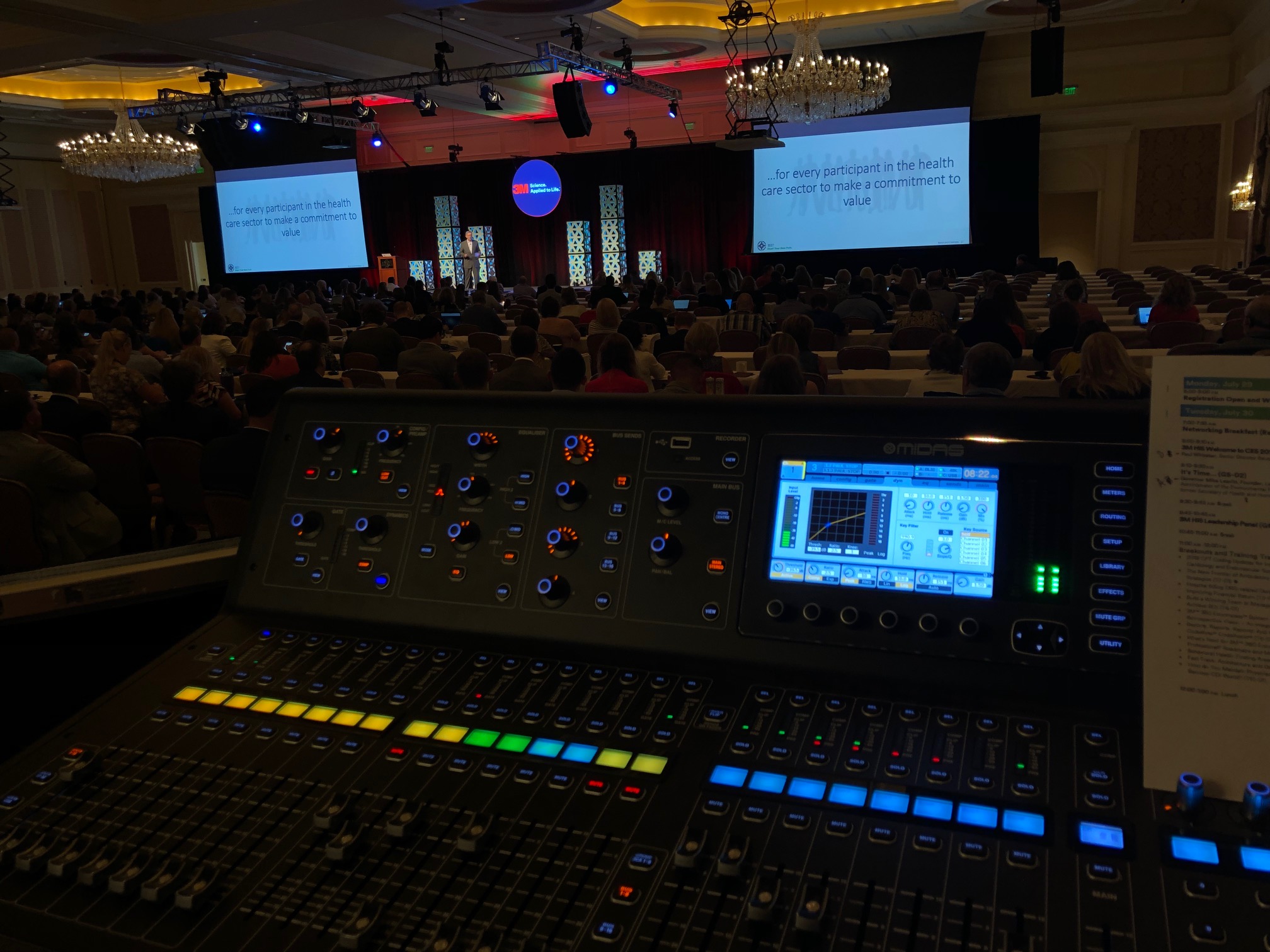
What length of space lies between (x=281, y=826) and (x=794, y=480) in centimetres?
54

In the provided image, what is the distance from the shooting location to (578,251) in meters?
18.1

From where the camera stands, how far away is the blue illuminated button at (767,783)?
0.75m

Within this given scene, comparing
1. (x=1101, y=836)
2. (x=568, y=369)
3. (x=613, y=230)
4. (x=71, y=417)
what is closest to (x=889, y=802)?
(x=1101, y=836)

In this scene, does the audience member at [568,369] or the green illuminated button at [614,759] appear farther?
the audience member at [568,369]

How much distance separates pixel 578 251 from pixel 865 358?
44.3ft

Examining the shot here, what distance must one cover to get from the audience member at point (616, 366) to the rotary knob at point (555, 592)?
2885 millimetres

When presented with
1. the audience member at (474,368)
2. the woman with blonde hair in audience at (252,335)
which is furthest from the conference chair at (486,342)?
the audience member at (474,368)

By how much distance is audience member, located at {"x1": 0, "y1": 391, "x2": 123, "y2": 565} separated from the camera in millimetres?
3305

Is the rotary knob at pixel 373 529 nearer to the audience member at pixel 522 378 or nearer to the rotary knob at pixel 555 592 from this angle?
the rotary knob at pixel 555 592

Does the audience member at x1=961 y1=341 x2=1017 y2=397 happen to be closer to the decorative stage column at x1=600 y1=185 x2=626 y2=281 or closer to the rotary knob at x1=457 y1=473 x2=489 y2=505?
the rotary knob at x1=457 y1=473 x2=489 y2=505

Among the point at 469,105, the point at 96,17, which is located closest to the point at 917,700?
the point at 96,17

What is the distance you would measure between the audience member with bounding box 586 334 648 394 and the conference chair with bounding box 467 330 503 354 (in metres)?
3.52

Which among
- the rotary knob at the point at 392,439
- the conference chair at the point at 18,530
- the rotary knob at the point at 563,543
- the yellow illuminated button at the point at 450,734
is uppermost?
the rotary knob at the point at 392,439

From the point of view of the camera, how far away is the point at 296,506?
1.12 metres
